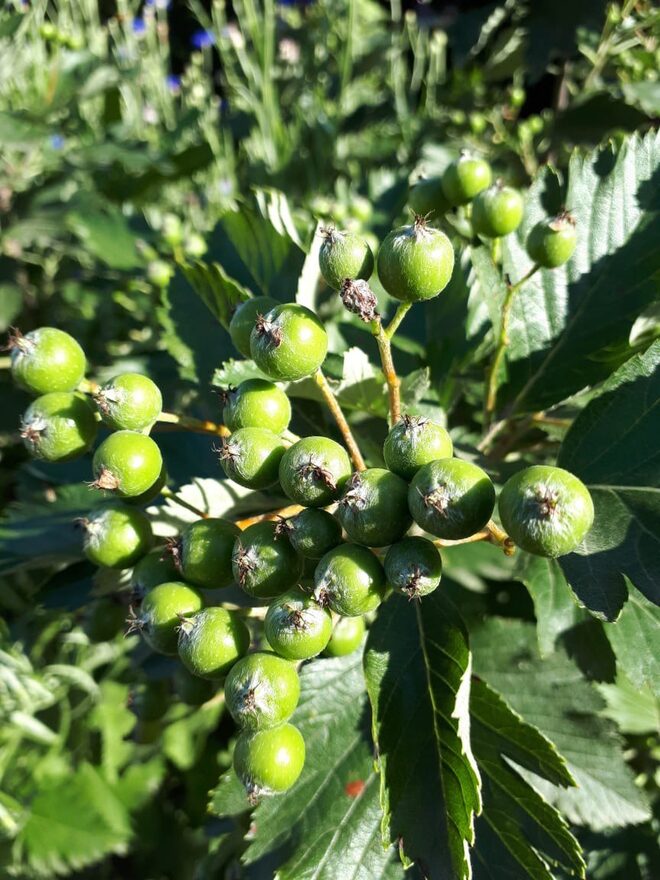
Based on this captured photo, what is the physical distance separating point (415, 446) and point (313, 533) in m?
0.17

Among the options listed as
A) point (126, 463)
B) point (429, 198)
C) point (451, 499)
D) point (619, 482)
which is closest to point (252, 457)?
point (126, 463)

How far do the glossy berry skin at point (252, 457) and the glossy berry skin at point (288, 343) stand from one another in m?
0.09

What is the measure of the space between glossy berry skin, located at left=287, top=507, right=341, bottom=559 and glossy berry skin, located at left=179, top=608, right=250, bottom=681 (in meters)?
0.14

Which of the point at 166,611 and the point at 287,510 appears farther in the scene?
the point at 287,510

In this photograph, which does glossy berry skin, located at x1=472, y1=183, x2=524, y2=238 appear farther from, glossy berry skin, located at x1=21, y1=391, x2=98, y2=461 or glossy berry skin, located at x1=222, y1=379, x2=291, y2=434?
glossy berry skin, located at x1=21, y1=391, x2=98, y2=461

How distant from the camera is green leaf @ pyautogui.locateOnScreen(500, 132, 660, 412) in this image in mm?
1281

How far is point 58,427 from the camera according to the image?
1043 mm

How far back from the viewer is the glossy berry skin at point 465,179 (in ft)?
4.11

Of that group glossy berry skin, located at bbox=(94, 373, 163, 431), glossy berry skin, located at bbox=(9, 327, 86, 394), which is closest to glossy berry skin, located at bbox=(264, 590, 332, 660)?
glossy berry skin, located at bbox=(94, 373, 163, 431)

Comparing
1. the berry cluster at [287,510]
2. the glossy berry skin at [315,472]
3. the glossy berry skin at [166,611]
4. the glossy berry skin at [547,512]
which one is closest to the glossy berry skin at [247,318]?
the berry cluster at [287,510]

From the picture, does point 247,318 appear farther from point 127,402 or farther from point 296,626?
point 296,626

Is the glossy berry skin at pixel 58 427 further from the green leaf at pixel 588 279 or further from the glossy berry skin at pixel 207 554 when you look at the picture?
the green leaf at pixel 588 279

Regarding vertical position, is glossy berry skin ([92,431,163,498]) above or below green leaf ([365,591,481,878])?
above

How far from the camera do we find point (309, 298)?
1315mm
